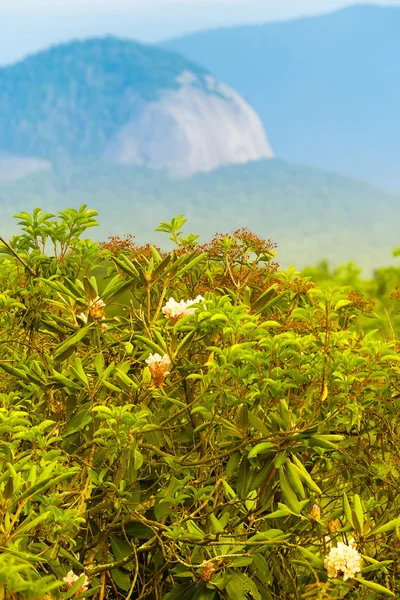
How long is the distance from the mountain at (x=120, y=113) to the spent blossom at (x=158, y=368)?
424 ft

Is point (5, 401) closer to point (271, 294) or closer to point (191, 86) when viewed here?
point (271, 294)

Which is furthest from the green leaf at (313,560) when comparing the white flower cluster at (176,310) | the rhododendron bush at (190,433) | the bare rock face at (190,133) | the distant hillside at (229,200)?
the bare rock face at (190,133)

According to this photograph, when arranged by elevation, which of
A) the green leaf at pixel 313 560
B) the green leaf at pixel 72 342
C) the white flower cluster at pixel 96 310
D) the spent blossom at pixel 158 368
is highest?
the white flower cluster at pixel 96 310

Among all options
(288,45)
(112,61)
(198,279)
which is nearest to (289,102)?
(288,45)

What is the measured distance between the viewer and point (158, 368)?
2.29 meters

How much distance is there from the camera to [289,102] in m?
145

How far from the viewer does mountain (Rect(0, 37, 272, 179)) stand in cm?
13100

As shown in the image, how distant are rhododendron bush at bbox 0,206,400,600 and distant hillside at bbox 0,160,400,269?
11770 cm

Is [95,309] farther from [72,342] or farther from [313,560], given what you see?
[313,560]

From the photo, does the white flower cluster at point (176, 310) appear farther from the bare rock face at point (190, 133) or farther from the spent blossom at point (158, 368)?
the bare rock face at point (190, 133)

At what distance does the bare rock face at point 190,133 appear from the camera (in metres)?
130

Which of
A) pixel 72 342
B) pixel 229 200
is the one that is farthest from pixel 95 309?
pixel 229 200

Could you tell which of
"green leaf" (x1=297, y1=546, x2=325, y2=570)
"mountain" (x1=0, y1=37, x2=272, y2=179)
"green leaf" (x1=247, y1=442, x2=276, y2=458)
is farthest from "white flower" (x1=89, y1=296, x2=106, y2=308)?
"mountain" (x1=0, y1=37, x2=272, y2=179)

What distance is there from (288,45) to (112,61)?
110 feet
